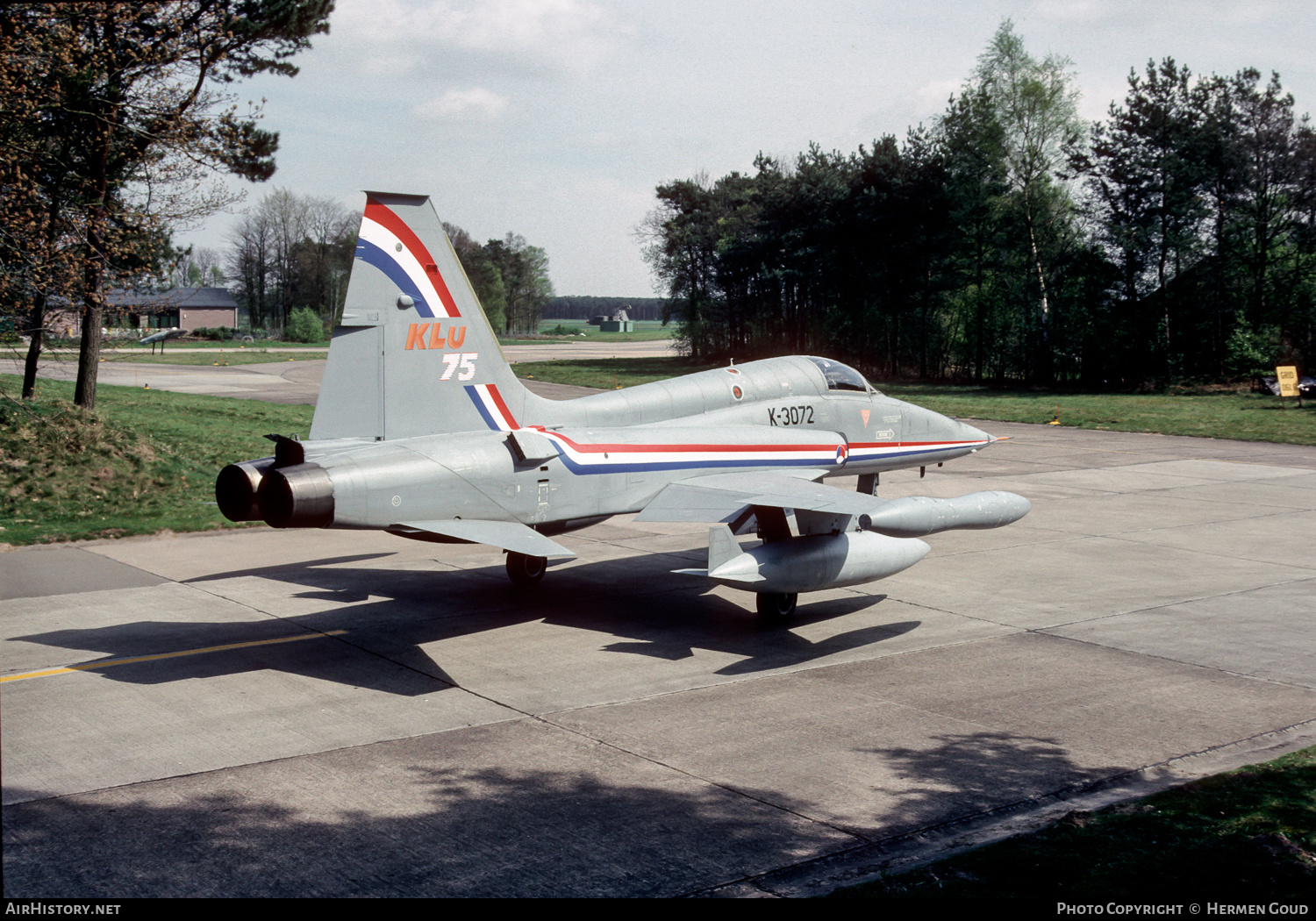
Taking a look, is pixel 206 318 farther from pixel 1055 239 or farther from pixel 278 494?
pixel 278 494

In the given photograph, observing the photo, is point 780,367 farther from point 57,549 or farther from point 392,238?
point 57,549

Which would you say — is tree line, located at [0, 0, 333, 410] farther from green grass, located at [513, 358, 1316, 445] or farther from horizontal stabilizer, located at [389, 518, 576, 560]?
green grass, located at [513, 358, 1316, 445]

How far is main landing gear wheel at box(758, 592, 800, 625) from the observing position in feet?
40.7

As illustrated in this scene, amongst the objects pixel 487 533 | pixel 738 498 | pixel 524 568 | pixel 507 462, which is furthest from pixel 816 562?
pixel 524 568

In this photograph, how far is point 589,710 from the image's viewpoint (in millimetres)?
9500

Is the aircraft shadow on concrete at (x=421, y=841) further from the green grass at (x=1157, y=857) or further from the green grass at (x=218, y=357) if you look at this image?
the green grass at (x=218, y=357)

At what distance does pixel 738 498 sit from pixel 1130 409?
3386cm

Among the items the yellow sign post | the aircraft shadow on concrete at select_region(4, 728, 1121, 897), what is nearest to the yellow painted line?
the aircraft shadow on concrete at select_region(4, 728, 1121, 897)

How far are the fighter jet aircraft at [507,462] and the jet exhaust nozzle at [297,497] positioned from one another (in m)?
0.02

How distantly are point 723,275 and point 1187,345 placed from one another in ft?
102

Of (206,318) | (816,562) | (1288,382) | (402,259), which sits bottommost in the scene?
(816,562)

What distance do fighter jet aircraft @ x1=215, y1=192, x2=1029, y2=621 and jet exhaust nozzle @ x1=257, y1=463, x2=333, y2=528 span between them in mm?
16

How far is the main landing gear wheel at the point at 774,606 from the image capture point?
12.4m

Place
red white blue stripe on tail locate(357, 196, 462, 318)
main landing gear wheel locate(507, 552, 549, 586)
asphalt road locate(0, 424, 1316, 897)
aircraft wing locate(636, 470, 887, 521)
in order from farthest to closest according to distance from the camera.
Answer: main landing gear wheel locate(507, 552, 549, 586)
aircraft wing locate(636, 470, 887, 521)
red white blue stripe on tail locate(357, 196, 462, 318)
asphalt road locate(0, 424, 1316, 897)
